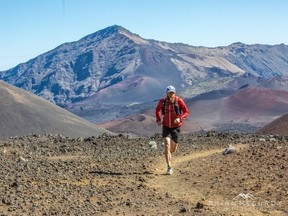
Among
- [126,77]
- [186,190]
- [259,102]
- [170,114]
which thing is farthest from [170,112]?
[126,77]

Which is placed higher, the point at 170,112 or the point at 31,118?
the point at 170,112

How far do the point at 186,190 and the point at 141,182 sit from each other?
0.97 metres

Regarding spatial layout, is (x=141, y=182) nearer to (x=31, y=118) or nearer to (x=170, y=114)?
(x=170, y=114)

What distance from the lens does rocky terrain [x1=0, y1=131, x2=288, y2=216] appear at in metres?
6.38

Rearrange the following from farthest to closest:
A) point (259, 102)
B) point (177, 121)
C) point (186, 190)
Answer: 1. point (259, 102)
2. point (177, 121)
3. point (186, 190)

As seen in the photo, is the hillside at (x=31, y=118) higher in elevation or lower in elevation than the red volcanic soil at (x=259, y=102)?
higher

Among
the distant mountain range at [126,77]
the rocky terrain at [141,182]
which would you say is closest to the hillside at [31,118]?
the rocky terrain at [141,182]

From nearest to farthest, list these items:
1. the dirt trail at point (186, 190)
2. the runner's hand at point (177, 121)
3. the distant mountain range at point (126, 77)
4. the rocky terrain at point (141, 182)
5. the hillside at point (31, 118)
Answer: the dirt trail at point (186, 190), the rocky terrain at point (141, 182), the runner's hand at point (177, 121), the hillside at point (31, 118), the distant mountain range at point (126, 77)

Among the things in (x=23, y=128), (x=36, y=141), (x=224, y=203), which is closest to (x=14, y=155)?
(x=36, y=141)

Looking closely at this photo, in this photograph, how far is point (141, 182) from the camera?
8195 millimetres

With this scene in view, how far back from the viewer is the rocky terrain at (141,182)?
20.9 feet

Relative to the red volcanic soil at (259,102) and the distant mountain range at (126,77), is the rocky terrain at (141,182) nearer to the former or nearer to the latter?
the red volcanic soil at (259,102)

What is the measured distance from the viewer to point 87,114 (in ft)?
341

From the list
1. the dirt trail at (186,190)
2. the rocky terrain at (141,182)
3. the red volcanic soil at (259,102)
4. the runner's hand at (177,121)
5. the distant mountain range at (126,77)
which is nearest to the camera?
the dirt trail at (186,190)
